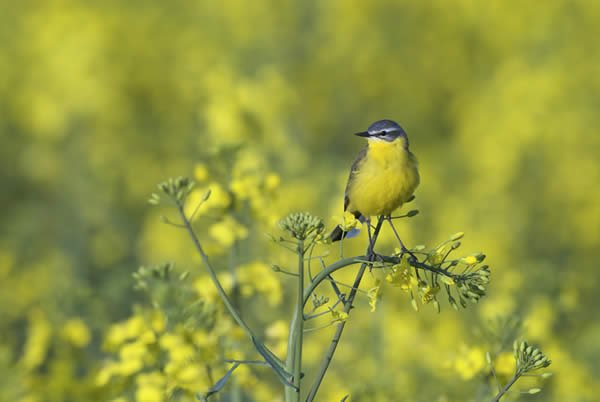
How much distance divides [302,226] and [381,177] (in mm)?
630

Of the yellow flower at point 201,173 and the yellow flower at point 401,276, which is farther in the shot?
the yellow flower at point 201,173

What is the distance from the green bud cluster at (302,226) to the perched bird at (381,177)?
42 cm

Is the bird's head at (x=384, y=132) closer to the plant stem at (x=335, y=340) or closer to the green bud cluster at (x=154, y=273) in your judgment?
the plant stem at (x=335, y=340)

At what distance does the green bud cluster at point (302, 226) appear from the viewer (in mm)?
2010

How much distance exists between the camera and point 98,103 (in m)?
10.0

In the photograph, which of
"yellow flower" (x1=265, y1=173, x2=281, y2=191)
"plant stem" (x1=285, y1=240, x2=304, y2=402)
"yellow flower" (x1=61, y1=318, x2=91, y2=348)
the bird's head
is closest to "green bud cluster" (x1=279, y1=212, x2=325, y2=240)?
"plant stem" (x1=285, y1=240, x2=304, y2=402)

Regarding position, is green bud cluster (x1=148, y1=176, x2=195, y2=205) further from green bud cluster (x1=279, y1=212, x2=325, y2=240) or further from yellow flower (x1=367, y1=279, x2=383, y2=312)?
yellow flower (x1=367, y1=279, x2=383, y2=312)

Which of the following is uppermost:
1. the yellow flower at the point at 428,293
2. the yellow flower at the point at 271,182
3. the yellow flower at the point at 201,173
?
the yellow flower at the point at 271,182

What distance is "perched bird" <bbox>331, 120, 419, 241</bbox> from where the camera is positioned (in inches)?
100

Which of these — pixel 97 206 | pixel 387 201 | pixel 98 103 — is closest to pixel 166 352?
pixel 387 201

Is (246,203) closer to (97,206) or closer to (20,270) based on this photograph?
(20,270)

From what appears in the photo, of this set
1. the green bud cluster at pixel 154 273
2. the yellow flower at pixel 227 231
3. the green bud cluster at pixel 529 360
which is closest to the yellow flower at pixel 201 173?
the yellow flower at pixel 227 231

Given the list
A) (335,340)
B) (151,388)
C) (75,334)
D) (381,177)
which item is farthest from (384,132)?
(75,334)

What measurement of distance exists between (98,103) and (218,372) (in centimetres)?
770
